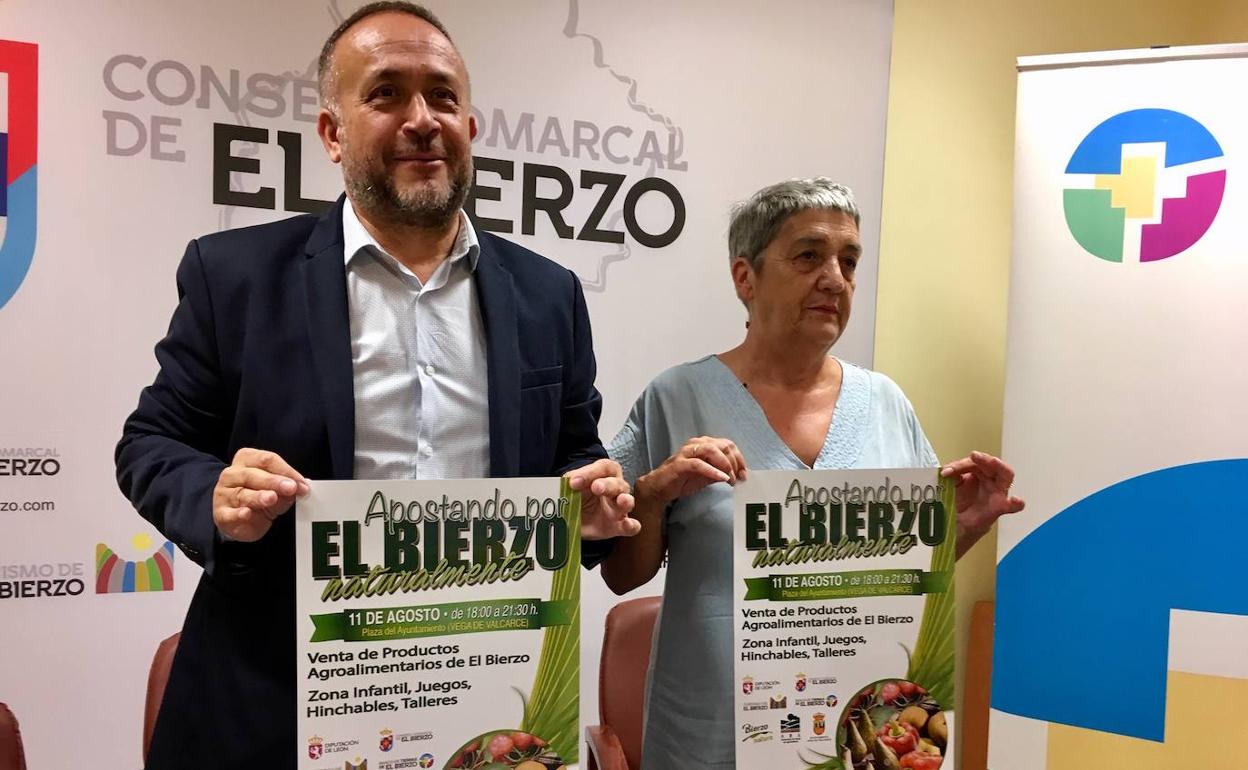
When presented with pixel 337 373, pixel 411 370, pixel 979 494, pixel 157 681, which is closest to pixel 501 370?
pixel 411 370

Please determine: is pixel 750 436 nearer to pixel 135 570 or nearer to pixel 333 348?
pixel 333 348

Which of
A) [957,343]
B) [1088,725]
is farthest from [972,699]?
[957,343]

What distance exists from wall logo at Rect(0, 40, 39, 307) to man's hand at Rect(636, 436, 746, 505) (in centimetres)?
200

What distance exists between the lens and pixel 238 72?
271 cm

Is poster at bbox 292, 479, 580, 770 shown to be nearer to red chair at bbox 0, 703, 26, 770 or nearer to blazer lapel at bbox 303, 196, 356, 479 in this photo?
blazer lapel at bbox 303, 196, 356, 479

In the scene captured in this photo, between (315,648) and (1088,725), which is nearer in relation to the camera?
(315,648)

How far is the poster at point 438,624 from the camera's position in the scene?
1308 mm

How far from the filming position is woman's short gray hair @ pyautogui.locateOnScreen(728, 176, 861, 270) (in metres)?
1.85

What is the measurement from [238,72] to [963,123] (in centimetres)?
278

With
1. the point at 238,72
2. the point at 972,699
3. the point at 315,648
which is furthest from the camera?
the point at 972,699

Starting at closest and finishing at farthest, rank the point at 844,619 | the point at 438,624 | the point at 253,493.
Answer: the point at 253,493
the point at 438,624
the point at 844,619

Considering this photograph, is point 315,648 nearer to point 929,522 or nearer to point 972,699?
point 929,522

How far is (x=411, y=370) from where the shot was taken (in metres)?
1.47

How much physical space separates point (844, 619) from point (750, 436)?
39 cm
